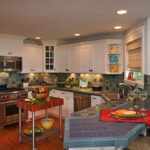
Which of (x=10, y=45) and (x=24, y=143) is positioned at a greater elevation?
(x=10, y=45)

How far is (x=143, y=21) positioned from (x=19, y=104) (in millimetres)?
2861

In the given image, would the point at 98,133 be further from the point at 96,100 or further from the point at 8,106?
the point at 8,106

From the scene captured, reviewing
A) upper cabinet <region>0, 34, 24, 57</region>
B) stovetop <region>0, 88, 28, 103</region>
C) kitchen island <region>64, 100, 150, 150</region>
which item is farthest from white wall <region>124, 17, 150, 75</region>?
upper cabinet <region>0, 34, 24, 57</region>

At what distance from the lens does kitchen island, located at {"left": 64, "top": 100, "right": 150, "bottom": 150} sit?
1.30 m

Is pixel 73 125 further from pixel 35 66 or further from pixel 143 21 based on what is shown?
pixel 35 66

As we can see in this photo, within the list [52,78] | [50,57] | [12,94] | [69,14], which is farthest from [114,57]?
[12,94]

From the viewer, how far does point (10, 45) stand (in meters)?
4.76

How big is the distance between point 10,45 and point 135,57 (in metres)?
3.34

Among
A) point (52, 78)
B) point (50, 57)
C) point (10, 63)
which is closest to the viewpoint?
point (10, 63)

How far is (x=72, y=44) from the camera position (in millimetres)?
5246

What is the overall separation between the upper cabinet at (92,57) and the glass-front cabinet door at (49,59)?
0.34 meters

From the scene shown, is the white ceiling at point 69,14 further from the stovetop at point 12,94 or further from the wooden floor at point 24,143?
the wooden floor at point 24,143

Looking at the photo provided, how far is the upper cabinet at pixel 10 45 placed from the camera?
15.1 feet

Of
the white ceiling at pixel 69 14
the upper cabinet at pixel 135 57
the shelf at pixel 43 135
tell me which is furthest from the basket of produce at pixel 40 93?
the upper cabinet at pixel 135 57
